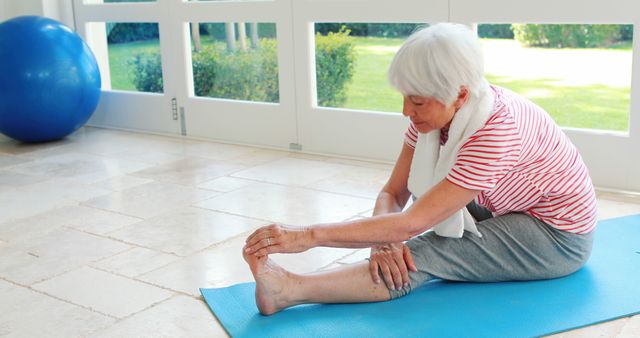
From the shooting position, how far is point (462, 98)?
2.21 meters

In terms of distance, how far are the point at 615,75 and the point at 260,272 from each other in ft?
8.91

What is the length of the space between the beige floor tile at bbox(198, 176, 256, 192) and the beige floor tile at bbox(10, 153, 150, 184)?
580mm

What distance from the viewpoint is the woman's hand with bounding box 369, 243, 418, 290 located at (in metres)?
2.42

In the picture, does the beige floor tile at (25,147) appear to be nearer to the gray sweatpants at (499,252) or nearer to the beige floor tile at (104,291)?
the beige floor tile at (104,291)

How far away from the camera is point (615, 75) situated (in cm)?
426

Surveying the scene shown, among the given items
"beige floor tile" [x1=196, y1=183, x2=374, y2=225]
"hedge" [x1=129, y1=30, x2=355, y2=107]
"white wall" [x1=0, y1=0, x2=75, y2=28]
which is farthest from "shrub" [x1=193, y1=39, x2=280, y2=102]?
"white wall" [x1=0, y1=0, x2=75, y2=28]

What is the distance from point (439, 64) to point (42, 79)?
3501 mm

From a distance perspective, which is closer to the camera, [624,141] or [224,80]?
[624,141]

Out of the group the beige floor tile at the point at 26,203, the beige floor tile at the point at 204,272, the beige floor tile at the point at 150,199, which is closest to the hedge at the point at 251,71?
the beige floor tile at the point at 150,199

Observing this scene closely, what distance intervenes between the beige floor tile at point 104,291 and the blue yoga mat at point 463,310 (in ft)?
0.68

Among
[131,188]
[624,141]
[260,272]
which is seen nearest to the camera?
[260,272]

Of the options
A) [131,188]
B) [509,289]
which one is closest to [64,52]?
[131,188]

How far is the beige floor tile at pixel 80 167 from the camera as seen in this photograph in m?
4.40

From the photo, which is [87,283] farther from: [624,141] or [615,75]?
[615,75]
